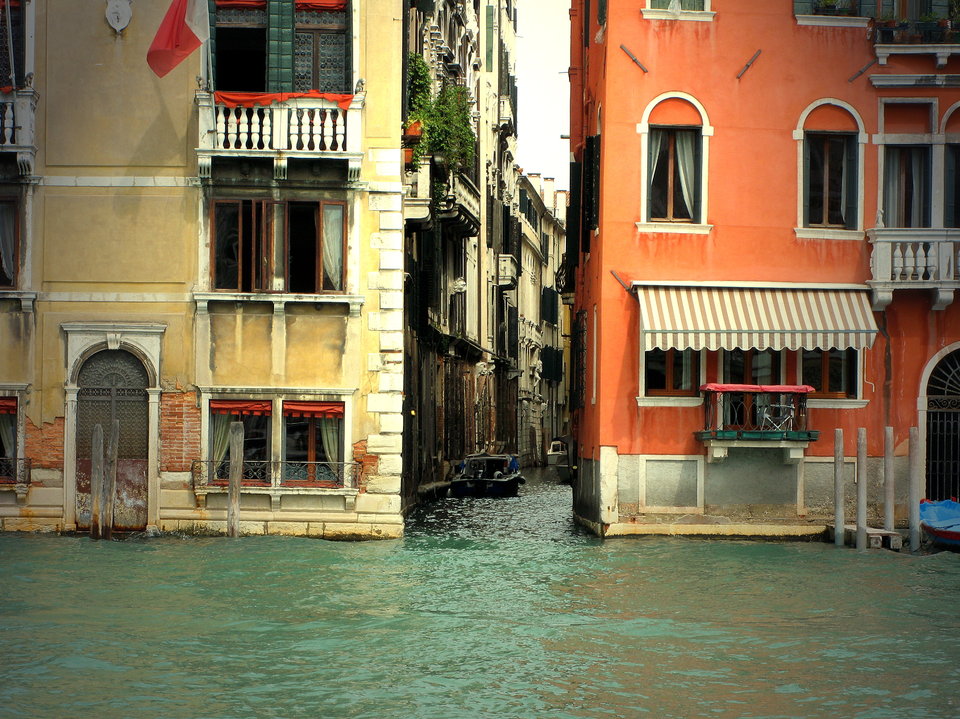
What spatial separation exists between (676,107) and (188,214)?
26.1ft

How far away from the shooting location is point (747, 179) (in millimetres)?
22969

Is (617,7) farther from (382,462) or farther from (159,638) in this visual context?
Answer: (159,638)

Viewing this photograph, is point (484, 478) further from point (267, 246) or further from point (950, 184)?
point (950, 184)

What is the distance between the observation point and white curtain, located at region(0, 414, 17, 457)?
23.0m

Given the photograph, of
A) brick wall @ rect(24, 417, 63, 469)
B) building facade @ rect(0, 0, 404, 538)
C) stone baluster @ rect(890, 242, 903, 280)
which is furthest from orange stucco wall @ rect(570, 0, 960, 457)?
brick wall @ rect(24, 417, 63, 469)

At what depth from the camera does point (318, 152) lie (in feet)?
74.4

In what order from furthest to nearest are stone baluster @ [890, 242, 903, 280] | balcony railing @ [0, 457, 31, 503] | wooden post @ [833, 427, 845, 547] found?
balcony railing @ [0, 457, 31, 503] → stone baluster @ [890, 242, 903, 280] → wooden post @ [833, 427, 845, 547]

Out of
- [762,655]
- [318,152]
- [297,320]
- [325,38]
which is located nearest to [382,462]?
[297,320]

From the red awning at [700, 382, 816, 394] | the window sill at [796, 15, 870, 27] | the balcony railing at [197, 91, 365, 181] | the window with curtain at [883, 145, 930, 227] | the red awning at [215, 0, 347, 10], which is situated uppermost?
the red awning at [215, 0, 347, 10]

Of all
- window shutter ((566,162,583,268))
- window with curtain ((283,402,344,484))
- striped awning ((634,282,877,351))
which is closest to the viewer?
striped awning ((634,282,877,351))

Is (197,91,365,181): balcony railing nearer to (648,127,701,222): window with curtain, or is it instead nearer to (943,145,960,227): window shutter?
(648,127,701,222): window with curtain

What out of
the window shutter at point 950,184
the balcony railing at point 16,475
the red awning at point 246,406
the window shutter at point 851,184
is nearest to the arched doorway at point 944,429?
the window shutter at point 950,184

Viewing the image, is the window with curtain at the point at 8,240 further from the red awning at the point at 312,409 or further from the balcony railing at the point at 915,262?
the balcony railing at the point at 915,262

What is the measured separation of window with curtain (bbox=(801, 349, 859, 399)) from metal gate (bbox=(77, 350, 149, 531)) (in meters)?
10.5
